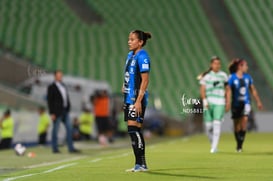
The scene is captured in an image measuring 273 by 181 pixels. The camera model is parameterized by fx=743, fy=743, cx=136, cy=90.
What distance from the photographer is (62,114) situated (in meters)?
18.0

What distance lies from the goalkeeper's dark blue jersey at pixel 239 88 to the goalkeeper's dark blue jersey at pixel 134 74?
6.26m

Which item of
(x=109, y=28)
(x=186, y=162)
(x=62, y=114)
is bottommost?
(x=186, y=162)

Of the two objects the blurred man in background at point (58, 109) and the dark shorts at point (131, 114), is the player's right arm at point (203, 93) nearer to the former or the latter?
the blurred man in background at point (58, 109)

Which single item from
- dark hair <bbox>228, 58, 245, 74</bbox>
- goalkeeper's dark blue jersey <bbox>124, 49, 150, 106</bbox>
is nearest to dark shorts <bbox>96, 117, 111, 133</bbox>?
dark hair <bbox>228, 58, 245, 74</bbox>

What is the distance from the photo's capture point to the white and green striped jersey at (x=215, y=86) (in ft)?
49.6

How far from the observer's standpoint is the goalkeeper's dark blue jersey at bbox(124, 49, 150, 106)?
9742mm

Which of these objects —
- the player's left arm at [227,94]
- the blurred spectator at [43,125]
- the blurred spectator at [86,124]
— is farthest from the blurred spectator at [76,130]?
the player's left arm at [227,94]

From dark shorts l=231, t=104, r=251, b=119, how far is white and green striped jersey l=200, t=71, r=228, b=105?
27.0 inches

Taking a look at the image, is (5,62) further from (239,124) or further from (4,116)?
(239,124)

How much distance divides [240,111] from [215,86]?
2.99 ft

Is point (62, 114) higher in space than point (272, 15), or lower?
lower

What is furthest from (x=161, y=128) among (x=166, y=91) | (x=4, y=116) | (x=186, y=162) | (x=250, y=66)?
(x=186, y=162)

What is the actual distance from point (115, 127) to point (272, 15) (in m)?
16.3

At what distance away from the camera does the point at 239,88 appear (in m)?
15.8
